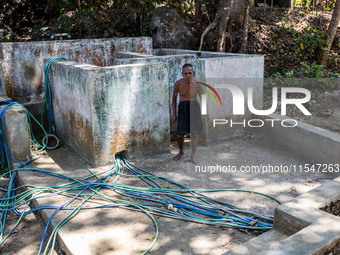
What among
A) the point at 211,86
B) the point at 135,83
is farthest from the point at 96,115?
the point at 211,86

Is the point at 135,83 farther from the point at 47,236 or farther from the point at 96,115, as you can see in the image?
the point at 47,236

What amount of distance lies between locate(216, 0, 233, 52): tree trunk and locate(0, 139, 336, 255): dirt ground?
4005 mm

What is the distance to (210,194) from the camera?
4441 mm

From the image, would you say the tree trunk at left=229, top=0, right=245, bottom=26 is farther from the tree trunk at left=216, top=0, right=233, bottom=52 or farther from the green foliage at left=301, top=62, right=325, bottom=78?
the green foliage at left=301, top=62, right=325, bottom=78

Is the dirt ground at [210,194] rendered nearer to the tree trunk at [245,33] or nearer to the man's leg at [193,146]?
the man's leg at [193,146]

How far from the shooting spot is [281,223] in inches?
124

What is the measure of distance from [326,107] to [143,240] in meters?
6.46

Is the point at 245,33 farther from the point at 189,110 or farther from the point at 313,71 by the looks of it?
the point at 189,110

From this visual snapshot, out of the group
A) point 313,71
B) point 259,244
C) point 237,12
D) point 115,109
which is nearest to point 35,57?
point 115,109

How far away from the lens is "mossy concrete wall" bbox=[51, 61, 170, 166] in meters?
5.14

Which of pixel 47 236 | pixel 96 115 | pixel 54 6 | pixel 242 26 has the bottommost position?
pixel 47 236

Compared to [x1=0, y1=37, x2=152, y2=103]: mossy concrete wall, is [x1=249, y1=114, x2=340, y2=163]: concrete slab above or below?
below

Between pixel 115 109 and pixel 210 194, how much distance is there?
1.85 m

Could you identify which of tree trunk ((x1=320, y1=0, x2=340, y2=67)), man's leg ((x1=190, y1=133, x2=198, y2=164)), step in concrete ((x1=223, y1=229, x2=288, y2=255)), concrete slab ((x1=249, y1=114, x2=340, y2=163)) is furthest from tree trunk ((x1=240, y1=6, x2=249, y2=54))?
step in concrete ((x1=223, y1=229, x2=288, y2=255))
